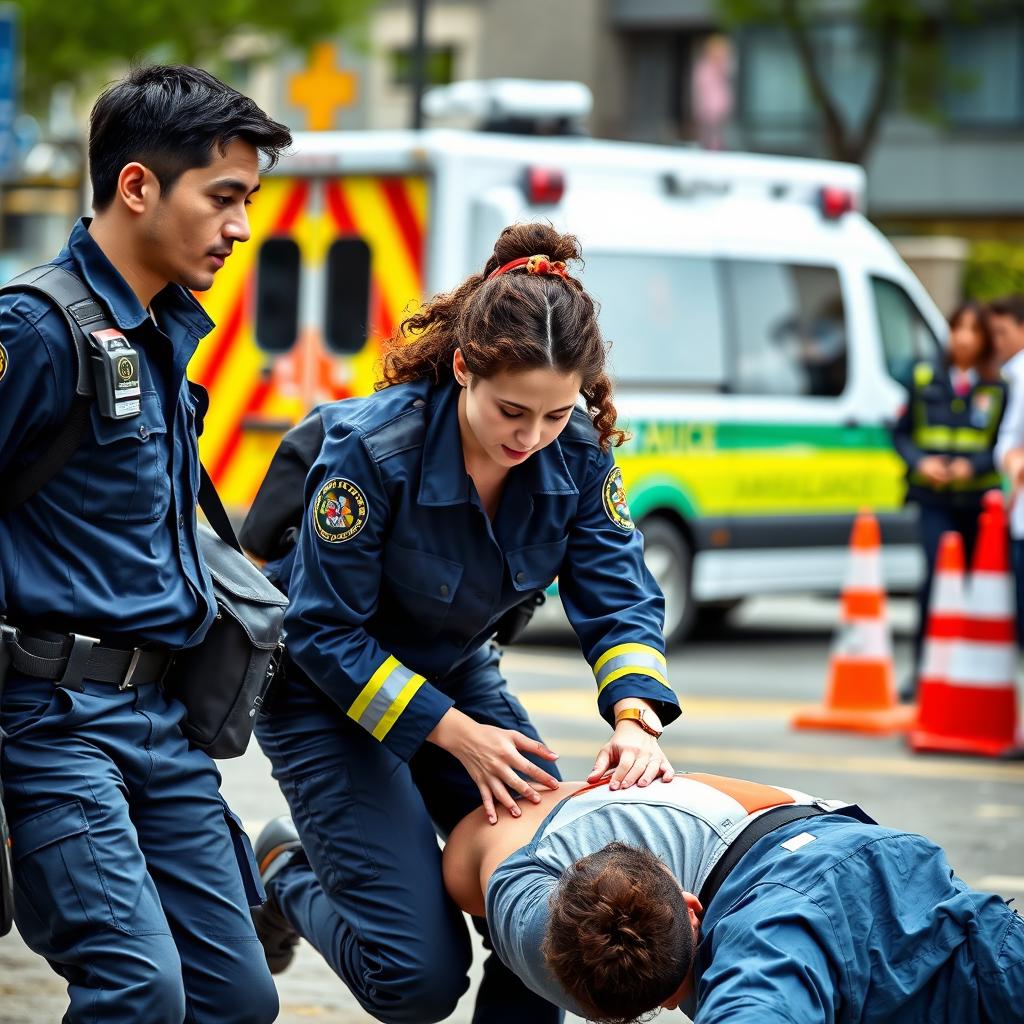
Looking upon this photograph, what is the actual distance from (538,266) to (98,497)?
99 centimetres

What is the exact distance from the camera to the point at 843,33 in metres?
33.4

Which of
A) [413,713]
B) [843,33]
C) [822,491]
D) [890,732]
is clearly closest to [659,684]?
[413,713]

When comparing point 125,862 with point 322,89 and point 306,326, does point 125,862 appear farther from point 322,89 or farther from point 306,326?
point 322,89

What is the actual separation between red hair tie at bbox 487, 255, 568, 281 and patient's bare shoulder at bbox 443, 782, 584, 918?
95 centimetres

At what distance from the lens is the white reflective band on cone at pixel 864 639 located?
342 inches

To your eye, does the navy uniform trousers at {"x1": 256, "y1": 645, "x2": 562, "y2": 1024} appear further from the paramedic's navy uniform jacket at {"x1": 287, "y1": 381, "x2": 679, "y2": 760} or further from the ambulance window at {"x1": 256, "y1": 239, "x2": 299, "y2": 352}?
the ambulance window at {"x1": 256, "y1": 239, "x2": 299, "y2": 352}

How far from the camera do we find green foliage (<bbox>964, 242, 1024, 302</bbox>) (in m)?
25.8

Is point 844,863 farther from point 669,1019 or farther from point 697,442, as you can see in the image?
point 697,442

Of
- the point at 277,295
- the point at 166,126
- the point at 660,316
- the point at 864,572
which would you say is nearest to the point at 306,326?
the point at 277,295

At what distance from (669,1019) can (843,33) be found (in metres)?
30.6

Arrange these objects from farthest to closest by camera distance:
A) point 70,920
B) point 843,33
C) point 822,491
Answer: point 843,33 → point 822,491 → point 70,920

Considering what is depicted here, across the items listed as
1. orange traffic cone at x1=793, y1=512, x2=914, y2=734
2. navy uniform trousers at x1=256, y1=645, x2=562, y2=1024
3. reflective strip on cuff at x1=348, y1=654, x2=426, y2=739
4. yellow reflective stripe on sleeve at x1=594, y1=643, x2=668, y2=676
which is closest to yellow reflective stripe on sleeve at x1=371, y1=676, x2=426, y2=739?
reflective strip on cuff at x1=348, y1=654, x2=426, y2=739

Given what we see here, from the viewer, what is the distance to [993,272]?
26.3 meters

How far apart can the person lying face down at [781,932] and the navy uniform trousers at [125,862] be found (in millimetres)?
473
